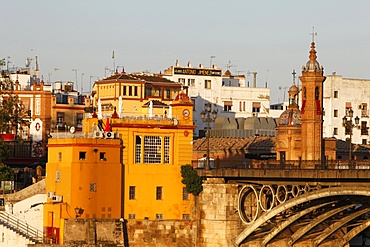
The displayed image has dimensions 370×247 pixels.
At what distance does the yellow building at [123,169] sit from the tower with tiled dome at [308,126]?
15.2 metres

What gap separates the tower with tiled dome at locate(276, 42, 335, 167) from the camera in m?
111

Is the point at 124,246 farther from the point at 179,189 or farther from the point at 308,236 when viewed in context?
the point at 308,236

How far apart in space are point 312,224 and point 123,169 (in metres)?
13.6

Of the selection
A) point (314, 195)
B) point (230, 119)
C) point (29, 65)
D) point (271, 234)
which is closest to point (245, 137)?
point (230, 119)

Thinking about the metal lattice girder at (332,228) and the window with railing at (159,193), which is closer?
the metal lattice girder at (332,228)

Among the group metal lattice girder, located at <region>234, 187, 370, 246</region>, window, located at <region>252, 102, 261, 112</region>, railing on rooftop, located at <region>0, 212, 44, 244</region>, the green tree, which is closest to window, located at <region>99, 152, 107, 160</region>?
railing on rooftop, located at <region>0, 212, 44, 244</region>

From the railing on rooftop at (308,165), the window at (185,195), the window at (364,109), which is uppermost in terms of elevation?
the window at (364,109)

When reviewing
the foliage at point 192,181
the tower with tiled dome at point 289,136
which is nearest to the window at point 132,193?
the foliage at point 192,181

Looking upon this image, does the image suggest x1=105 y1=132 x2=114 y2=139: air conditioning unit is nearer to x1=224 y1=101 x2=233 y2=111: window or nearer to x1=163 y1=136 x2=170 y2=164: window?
x1=163 y1=136 x2=170 y2=164: window

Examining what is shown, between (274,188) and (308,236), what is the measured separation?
744 cm

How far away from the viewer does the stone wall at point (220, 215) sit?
9438cm

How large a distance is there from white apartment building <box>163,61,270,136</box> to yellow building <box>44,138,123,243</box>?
52.9 meters

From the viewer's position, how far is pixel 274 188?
298ft

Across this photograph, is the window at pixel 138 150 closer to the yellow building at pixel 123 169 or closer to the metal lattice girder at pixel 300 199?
the yellow building at pixel 123 169
